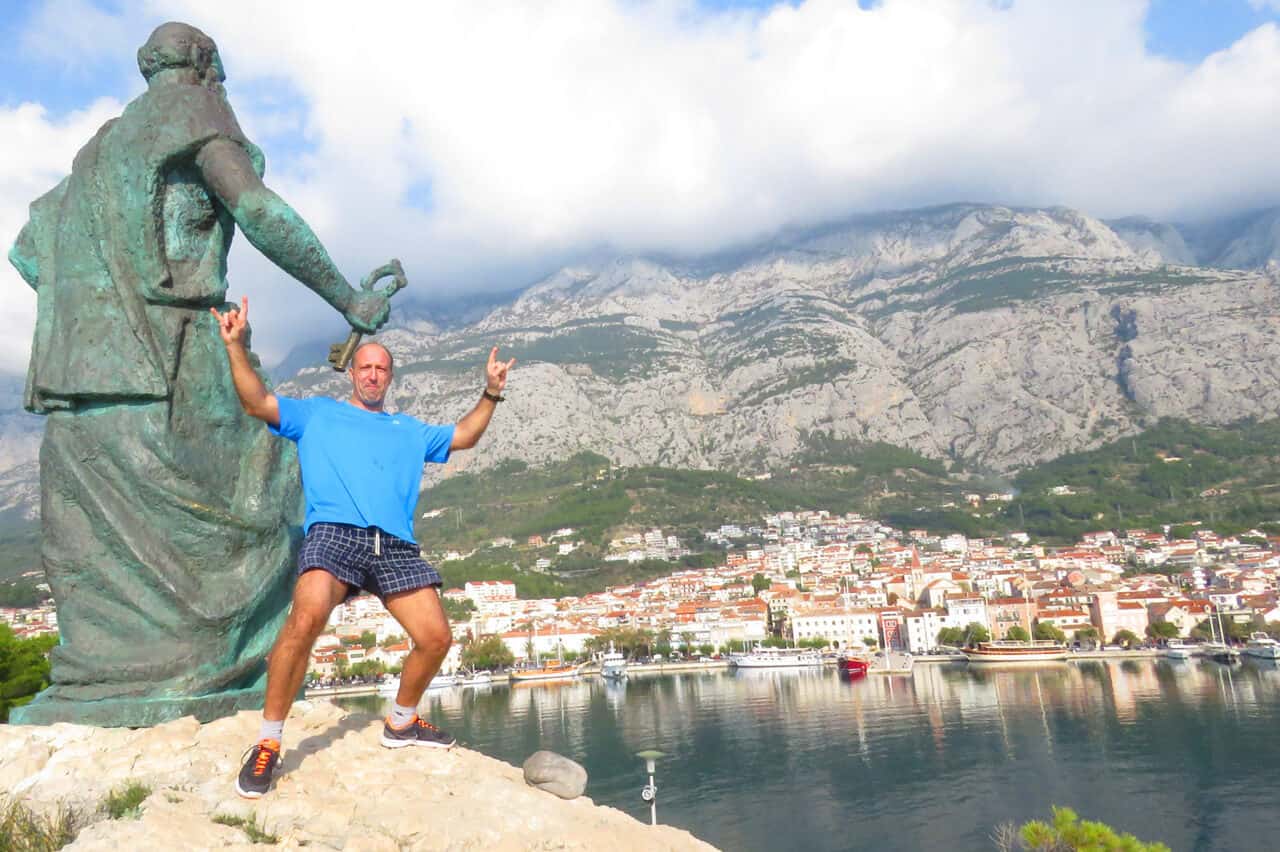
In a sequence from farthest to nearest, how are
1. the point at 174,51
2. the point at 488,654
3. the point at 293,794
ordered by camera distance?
the point at 488,654, the point at 174,51, the point at 293,794

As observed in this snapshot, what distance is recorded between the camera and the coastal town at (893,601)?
214 feet

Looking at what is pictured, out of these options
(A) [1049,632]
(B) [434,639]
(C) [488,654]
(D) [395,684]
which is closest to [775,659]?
(A) [1049,632]

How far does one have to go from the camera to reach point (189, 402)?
3656mm

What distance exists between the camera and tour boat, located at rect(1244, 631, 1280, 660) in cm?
5078

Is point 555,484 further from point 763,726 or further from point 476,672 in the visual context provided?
point 763,726

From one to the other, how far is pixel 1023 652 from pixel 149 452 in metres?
63.1

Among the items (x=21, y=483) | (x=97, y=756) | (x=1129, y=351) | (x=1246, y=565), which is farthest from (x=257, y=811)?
(x=21, y=483)

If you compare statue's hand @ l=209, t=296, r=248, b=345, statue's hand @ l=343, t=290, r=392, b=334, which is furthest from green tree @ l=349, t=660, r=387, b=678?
statue's hand @ l=209, t=296, r=248, b=345

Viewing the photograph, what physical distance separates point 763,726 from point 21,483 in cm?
13008

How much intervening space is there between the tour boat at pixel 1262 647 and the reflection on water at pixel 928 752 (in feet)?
7.16

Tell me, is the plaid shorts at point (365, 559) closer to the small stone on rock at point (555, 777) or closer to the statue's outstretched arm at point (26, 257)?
the small stone on rock at point (555, 777)

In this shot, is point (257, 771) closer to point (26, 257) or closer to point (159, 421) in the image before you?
point (159, 421)

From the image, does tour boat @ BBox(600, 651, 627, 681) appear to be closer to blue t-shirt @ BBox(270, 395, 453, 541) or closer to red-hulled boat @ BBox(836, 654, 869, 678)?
red-hulled boat @ BBox(836, 654, 869, 678)

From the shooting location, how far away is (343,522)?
2.91 metres
